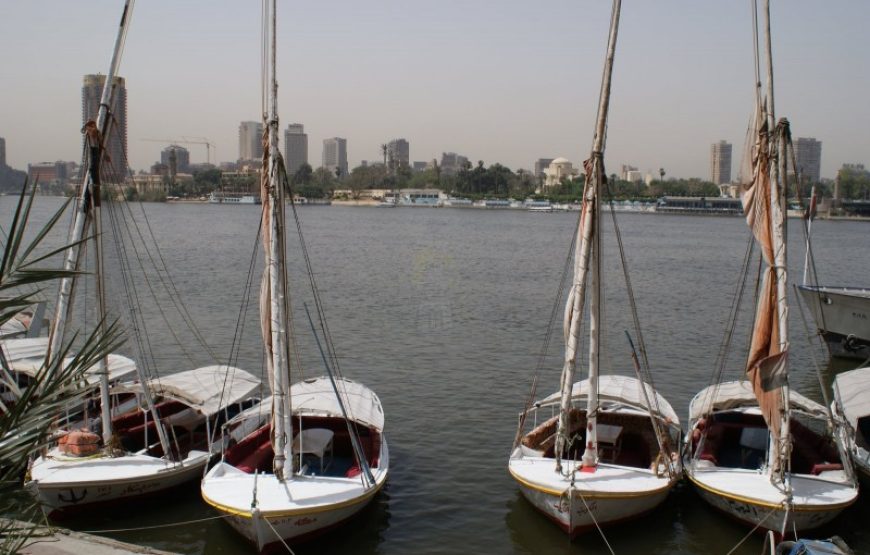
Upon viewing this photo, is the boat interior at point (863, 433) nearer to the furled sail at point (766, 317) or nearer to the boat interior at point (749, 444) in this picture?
the boat interior at point (749, 444)

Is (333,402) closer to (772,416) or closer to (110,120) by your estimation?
(110,120)

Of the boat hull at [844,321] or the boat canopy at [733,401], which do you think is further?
the boat hull at [844,321]

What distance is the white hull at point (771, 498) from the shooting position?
15453 millimetres

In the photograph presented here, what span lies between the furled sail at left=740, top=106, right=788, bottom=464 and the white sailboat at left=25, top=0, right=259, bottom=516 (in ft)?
38.8

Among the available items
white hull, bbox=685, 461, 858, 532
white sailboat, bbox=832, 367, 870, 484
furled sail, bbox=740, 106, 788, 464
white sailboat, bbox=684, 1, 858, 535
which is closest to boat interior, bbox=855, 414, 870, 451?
white sailboat, bbox=832, 367, 870, 484

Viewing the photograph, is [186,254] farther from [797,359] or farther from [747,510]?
[747,510]

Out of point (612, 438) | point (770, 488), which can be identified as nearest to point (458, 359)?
point (612, 438)

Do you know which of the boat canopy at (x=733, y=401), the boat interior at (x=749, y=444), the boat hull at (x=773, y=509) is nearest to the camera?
the boat hull at (x=773, y=509)

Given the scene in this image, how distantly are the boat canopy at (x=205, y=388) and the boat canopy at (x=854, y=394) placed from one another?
14935 mm

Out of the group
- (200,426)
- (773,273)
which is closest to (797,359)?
(773,273)

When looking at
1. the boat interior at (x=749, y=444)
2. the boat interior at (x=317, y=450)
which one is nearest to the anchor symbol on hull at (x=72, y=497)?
the boat interior at (x=317, y=450)

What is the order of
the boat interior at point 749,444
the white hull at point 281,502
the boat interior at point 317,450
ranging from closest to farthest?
the white hull at point 281,502 → the boat interior at point 317,450 → the boat interior at point 749,444

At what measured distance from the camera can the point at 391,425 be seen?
80.3 ft

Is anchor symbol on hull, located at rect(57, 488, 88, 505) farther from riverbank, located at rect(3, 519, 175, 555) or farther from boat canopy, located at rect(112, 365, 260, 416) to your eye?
boat canopy, located at rect(112, 365, 260, 416)
